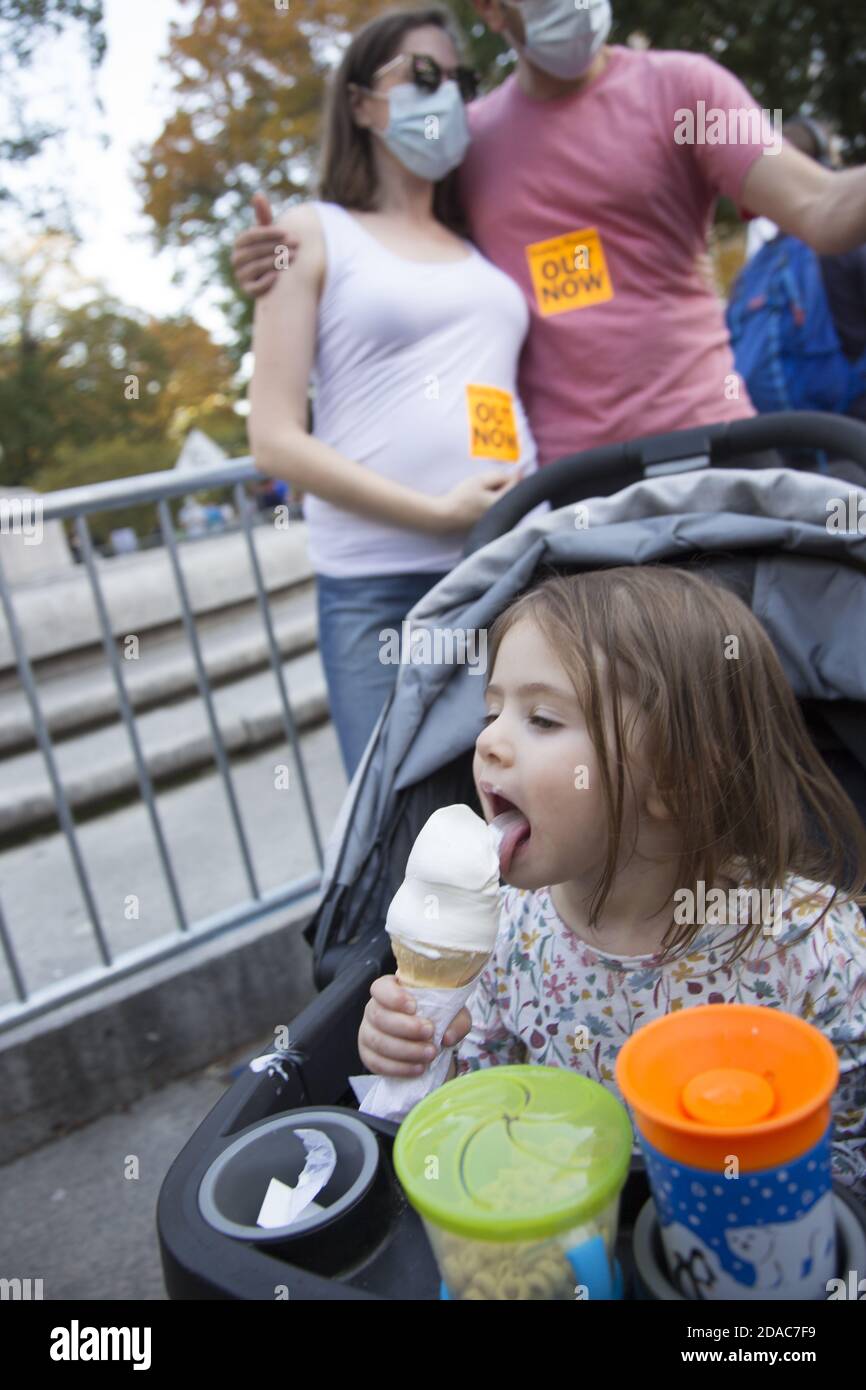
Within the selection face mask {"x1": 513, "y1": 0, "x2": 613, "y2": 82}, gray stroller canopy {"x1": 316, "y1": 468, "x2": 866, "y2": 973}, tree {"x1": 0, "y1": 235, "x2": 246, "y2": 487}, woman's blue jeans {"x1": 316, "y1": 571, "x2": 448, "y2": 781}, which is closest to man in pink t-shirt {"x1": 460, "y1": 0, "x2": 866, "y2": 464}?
face mask {"x1": 513, "y1": 0, "x2": 613, "y2": 82}

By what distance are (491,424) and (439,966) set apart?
1.37m

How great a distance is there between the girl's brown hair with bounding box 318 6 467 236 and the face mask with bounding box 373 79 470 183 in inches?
3.2

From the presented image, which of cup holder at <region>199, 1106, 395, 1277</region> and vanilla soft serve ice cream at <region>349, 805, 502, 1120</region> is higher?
vanilla soft serve ice cream at <region>349, 805, 502, 1120</region>

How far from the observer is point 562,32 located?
7.15 ft

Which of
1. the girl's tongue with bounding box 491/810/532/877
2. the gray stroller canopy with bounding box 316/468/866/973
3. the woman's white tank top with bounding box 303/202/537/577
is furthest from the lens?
the woman's white tank top with bounding box 303/202/537/577

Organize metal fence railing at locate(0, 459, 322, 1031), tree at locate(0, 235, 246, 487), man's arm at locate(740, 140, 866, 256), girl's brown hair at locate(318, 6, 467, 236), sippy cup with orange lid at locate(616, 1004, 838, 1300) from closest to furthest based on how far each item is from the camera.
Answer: sippy cup with orange lid at locate(616, 1004, 838, 1300) < man's arm at locate(740, 140, 866, 256) < girl's brown hair at locate(318, 6, 467, 236) < metal fence railing at locate(0, 459, 322, 1031) < tree at locate(0, 235, 246, 487)

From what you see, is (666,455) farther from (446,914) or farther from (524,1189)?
(524,1189)

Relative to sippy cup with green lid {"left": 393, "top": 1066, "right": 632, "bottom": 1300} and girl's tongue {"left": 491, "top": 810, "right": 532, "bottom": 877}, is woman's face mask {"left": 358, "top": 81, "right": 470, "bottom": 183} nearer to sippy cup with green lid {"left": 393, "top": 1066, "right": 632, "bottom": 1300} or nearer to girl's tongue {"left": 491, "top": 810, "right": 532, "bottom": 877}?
girl's tongue {"left": 491, "top": 810, "right": 532, "bottom": 877}

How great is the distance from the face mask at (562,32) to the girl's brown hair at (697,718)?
1.22 metres

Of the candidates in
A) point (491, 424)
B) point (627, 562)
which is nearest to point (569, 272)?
point (491, 424)

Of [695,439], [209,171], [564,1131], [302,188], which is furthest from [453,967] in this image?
[209,171]

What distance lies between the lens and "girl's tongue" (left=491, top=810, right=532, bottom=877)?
1308mm
